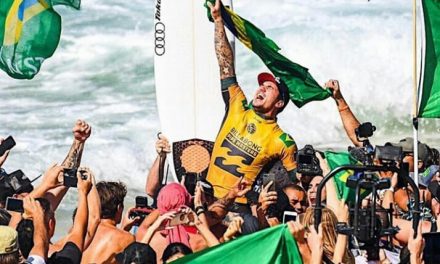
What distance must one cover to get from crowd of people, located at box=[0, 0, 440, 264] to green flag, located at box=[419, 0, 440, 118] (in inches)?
10.1

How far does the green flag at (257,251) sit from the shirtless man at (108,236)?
115 centimetres

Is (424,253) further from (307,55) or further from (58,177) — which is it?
(58,177)

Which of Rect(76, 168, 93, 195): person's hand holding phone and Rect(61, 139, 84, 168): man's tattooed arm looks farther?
Rect(61, 139, 84, 168): man's tattooed arm

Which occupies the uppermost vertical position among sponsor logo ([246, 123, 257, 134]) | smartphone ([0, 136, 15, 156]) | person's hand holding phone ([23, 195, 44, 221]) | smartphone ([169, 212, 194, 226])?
sponsor logo ([246, 123, 257, 134])

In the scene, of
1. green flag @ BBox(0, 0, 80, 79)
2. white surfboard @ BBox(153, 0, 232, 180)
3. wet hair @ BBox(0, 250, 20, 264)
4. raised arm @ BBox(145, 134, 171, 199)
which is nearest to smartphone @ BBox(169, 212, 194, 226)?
raised arm @ BBox(145, 134, 171, 199)

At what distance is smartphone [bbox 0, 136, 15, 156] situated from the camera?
7.71m

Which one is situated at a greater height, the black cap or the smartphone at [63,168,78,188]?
the smartphone at [63,168,78,188]

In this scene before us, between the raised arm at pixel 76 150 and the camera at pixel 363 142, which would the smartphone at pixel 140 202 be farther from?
the camera at pixel 363 142

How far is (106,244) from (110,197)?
29 cm

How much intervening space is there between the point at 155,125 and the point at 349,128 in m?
1.28

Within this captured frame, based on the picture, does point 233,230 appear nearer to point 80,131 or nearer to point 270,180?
point 270,180

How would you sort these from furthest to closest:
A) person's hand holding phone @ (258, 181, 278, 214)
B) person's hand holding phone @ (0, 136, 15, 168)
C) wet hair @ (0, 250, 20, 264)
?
person's hand holding phone @ (0, 136, 15, 168) → person's hand holding phone @ (258, 181, 278, 214) → wet hair @ (0, 250, 20, 264)

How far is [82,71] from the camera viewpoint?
310 inches

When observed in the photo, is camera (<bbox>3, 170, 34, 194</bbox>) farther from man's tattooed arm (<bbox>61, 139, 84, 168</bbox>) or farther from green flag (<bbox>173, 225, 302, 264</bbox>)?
green flag (<bbox>173, 225, 302, 264</bbox>)
